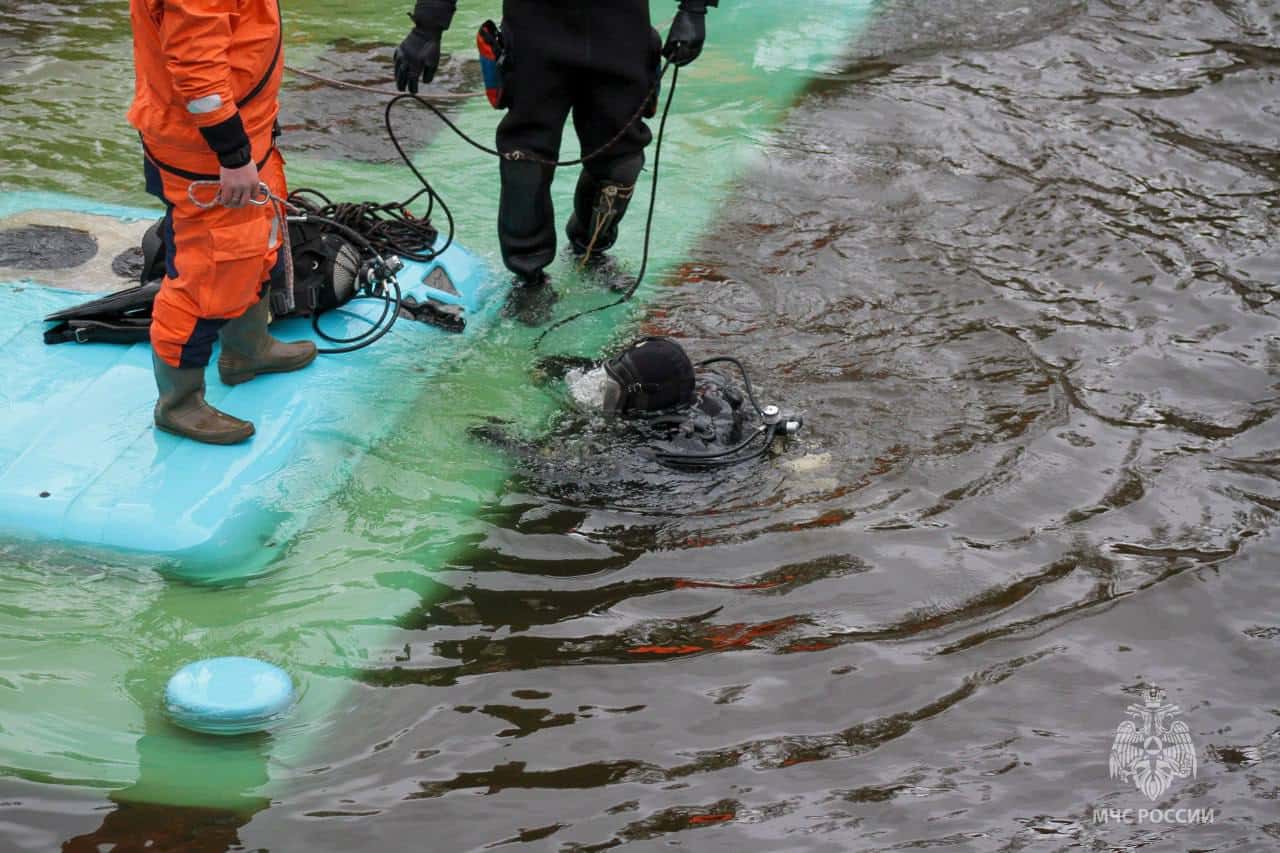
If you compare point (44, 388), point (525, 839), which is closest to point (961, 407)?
point (525, 839)

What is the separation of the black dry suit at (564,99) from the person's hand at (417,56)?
0.16 feet

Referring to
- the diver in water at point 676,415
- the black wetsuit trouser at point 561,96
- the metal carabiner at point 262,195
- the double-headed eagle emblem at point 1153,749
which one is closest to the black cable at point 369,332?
the diver in water at point 676,415

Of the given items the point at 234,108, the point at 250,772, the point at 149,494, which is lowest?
the point at 250,772

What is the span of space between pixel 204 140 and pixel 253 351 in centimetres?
87

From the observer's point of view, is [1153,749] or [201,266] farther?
[201,266]

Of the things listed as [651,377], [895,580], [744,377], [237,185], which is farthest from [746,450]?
[237,185]

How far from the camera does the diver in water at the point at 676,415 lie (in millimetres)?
4297

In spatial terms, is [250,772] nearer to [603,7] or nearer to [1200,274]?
[603,7]

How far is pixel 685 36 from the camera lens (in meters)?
4.81

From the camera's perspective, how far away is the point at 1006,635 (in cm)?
382

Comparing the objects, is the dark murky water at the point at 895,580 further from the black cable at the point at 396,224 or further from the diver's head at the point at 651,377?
the black cable at the point at 396,224

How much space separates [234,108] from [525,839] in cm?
203

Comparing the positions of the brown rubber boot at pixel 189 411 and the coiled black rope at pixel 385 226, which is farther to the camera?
the coiled black rope at pixel 385 226

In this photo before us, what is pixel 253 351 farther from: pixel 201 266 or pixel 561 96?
pixel 561 96
